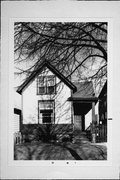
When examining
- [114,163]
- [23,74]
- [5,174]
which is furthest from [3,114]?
[114,163]

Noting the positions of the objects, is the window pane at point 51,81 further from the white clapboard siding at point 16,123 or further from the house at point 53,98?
the white clapboard siding at point 16,123

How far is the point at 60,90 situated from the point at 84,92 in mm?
218

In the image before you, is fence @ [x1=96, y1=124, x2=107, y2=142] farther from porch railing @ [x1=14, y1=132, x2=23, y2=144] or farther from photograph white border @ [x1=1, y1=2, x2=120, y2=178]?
porch railing @ [x1=14, y1=132, x2=23, y2=144]

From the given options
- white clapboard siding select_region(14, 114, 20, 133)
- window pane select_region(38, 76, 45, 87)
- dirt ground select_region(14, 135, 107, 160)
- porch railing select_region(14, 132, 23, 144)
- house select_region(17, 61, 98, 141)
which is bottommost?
dirt ground select_region(14, 135, 107, 160)

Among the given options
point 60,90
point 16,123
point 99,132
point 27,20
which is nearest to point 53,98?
point 60,90

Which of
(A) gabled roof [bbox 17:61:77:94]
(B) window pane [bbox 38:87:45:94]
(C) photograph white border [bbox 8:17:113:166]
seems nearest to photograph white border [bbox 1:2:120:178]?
(C) photograph white border [bbox 8:17:113:166]

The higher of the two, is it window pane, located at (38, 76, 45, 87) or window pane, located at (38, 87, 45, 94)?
window pane, located at (38, 76, 45, 87)

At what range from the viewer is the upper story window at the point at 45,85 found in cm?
208

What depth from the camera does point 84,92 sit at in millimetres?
2072

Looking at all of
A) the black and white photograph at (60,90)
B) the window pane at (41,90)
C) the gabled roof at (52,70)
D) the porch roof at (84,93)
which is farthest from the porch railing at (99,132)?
the window pane at (41,90)

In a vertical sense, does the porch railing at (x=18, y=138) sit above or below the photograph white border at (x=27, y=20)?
below

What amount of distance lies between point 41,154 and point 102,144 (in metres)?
0.56

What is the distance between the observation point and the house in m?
2.06

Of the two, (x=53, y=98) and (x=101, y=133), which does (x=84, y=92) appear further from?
(x=101, y=133)
